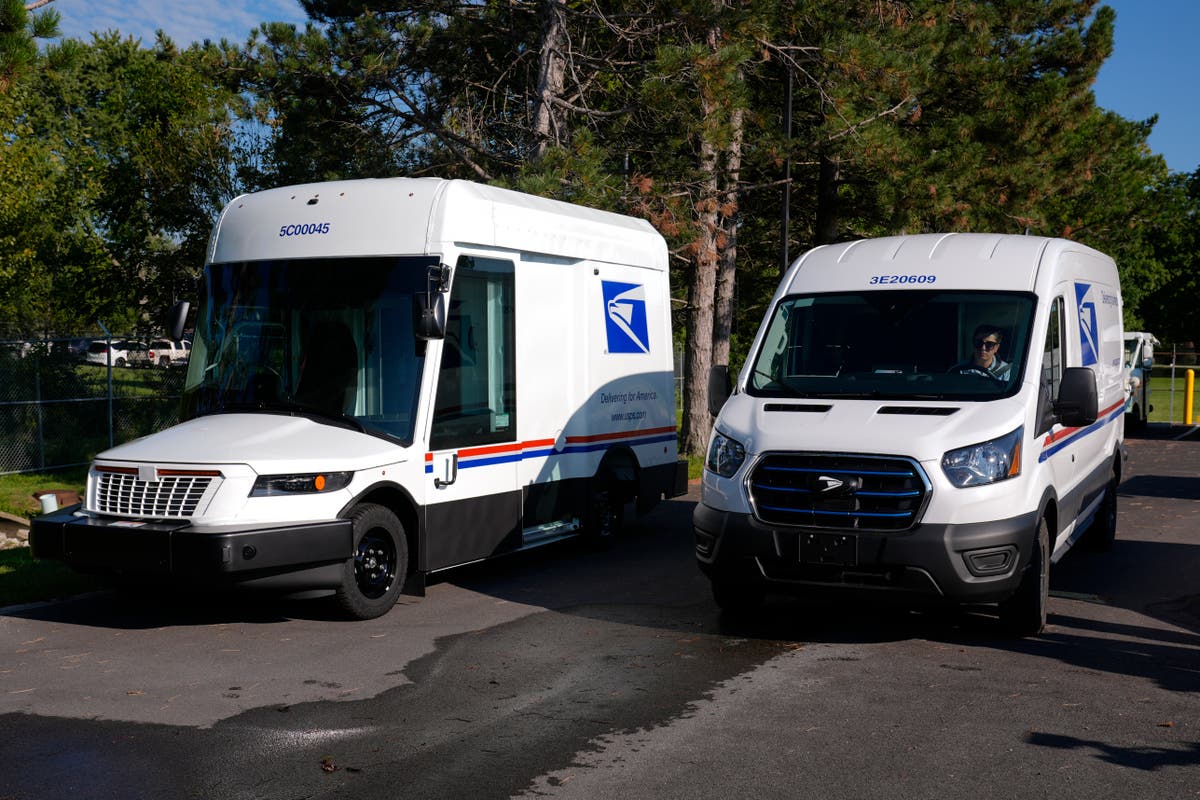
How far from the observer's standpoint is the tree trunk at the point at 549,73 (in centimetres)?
1723

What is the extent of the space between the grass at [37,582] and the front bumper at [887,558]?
17.1 feet

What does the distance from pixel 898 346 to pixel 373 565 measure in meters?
3.81

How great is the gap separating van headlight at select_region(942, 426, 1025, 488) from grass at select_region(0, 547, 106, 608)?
21.4 feet

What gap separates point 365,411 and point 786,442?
3.03 metres

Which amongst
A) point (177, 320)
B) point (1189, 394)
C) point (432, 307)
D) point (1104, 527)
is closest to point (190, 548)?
point (432, 307)

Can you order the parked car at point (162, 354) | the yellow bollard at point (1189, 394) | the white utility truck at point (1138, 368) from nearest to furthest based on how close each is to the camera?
the parked car at point (162, 354)
the white utility truck at point (1138, 368)
the yellow bollard at point (1189, 394)

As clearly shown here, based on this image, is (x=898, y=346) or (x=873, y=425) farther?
(x=898, y=346)

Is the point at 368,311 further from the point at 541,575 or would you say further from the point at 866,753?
the point at 866,753

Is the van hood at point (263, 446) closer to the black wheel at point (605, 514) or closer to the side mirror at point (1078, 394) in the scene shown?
the black wheel at point (605, 514)

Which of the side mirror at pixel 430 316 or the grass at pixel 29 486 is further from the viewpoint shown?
the grass at pixel 29 486

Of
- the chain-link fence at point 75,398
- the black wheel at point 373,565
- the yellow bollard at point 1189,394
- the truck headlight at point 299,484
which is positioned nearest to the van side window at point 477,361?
the black wheel at point 373,565

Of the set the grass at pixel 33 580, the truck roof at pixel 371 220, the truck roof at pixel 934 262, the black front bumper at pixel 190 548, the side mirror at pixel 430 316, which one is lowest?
the grass at pixel 33 580

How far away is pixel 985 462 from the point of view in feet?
23.6

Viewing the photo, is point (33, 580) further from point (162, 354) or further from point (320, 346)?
point (162, 354)
